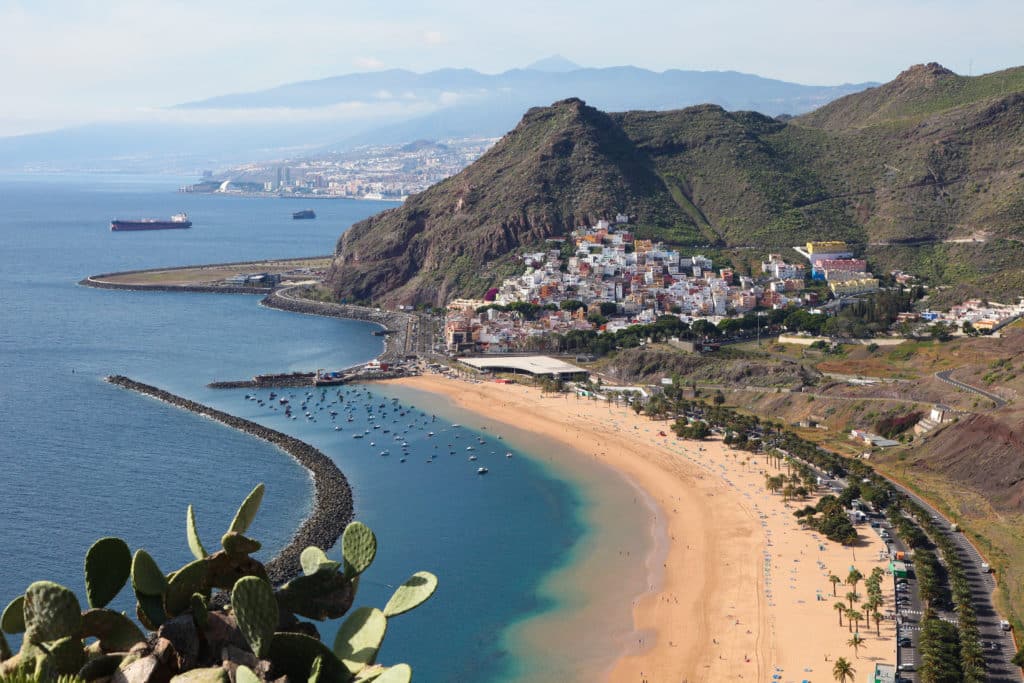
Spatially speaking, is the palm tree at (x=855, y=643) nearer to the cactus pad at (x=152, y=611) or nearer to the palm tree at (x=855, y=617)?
the palm tree at (x=855, y=617)

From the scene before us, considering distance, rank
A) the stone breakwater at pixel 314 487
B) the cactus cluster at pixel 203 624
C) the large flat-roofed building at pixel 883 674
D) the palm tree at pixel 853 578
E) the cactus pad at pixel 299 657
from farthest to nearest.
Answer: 1. the stone breakwater at pixel 314 487
2. the palm tree at pixel 853 578
3. the large flat-roofed building at pixel 883 674
4. the cactus pad at pixel 299 657
5. the cactus cluster at pixel 203 624

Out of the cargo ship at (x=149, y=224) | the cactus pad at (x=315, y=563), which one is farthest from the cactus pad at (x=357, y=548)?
the cargo ship at (x=149, y=224)

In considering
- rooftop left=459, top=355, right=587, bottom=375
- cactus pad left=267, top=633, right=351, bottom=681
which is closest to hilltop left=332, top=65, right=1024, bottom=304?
rooftop left=459, top=355, right=587, bottom=375

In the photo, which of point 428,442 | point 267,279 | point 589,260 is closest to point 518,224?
point 589,260

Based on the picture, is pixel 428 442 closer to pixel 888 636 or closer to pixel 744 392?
pixel 744 392

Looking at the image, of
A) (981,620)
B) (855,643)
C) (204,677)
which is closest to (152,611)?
(204,677)
